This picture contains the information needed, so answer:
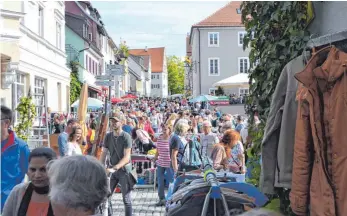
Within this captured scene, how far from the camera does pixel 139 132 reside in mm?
15242

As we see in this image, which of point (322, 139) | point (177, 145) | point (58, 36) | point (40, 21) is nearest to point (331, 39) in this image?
point (322, 139)

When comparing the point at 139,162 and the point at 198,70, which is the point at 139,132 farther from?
the point at 198,70

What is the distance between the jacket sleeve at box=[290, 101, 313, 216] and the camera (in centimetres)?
280

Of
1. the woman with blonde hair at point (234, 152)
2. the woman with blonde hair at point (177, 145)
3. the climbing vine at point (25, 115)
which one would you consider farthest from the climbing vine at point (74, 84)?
the woman with blonde hair at point (234, 152)

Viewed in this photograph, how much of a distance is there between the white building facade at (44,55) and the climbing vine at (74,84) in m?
5.00

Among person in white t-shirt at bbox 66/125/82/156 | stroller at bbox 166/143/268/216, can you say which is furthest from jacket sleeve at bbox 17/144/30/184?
person in white t-shirt at bbox 66/125/82/156

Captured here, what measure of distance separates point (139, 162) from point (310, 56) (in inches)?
410

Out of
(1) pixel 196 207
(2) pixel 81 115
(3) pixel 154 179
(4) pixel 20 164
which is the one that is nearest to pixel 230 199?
(1) pixel 196 207

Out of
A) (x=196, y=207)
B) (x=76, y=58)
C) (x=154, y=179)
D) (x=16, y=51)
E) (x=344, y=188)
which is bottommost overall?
(x=154, y=179)

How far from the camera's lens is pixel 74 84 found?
112 feet

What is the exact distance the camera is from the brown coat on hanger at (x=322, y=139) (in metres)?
2.68

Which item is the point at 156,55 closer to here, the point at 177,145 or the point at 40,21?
the point at 40,21

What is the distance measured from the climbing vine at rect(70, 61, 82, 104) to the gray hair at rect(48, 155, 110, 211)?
31084 mm

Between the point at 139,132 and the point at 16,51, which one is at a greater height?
the point at 16,51
